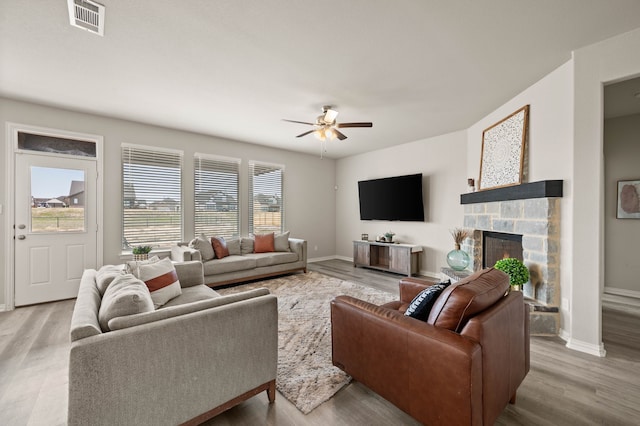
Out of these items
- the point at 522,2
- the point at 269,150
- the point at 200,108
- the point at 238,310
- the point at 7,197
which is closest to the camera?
the point at 238,310

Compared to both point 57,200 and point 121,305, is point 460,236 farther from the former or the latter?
point 57,200

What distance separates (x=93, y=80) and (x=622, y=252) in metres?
7.67

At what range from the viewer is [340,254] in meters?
7.30

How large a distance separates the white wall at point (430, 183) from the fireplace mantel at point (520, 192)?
0.65 metres

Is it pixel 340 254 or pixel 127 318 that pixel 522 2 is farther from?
pixel 340 254

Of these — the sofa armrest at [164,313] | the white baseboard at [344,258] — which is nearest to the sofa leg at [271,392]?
the sofa armrest at [164,313]

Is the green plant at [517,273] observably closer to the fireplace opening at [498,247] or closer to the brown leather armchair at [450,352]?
the fireplace opening at [498,247]

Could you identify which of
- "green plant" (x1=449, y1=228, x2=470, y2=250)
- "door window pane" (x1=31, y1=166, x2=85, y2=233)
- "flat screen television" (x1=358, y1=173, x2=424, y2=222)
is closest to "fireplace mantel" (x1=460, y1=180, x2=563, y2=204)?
"green plant" (x1=449, y1=228, x2=470, y2=250)

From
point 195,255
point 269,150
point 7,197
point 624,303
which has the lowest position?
point 624,303

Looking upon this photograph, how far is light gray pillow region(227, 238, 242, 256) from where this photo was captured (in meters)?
5.02

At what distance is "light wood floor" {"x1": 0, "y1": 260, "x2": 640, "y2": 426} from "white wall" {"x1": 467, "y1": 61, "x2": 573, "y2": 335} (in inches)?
20.8

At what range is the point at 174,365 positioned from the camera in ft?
4.58

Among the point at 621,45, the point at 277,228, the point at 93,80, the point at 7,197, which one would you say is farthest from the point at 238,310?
the point at 277,228

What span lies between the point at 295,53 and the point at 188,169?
3.43m
